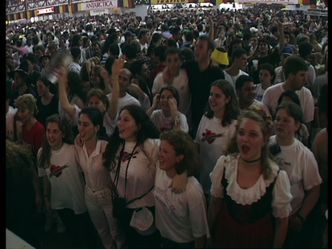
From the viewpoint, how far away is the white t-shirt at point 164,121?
4.38 m

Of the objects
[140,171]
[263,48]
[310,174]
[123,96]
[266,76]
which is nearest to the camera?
[310,174]

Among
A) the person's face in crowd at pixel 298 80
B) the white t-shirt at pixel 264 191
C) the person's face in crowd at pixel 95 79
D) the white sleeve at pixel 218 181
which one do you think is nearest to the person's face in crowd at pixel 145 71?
the person's face in crowd at pixel 95 79

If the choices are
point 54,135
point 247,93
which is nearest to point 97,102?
point 54,135

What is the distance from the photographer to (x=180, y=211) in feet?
10.7

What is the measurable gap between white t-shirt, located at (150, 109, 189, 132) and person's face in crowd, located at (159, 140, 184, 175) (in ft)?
3.36

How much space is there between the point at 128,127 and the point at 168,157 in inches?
22.7

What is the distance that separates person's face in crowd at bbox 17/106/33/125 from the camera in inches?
153

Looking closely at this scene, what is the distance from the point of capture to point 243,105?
4.85 m

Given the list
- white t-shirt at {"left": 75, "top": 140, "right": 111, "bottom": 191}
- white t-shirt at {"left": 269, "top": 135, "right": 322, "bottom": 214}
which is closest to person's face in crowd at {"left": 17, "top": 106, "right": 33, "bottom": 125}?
white t-shirt at {"left": 75, "top": 140, "right": 111, "bottom": 191}

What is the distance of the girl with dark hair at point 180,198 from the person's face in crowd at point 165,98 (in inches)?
45.6

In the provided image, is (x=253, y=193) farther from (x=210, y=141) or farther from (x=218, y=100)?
(x=218, y=100)

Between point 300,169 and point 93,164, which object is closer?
point 300,169

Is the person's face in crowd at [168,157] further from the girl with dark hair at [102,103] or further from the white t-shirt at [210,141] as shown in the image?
the girl with dark hair at [102,103]

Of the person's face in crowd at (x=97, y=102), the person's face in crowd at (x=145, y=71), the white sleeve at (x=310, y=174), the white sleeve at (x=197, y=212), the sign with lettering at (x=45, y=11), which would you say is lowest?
the white sleeve at (x=197, y=212)
